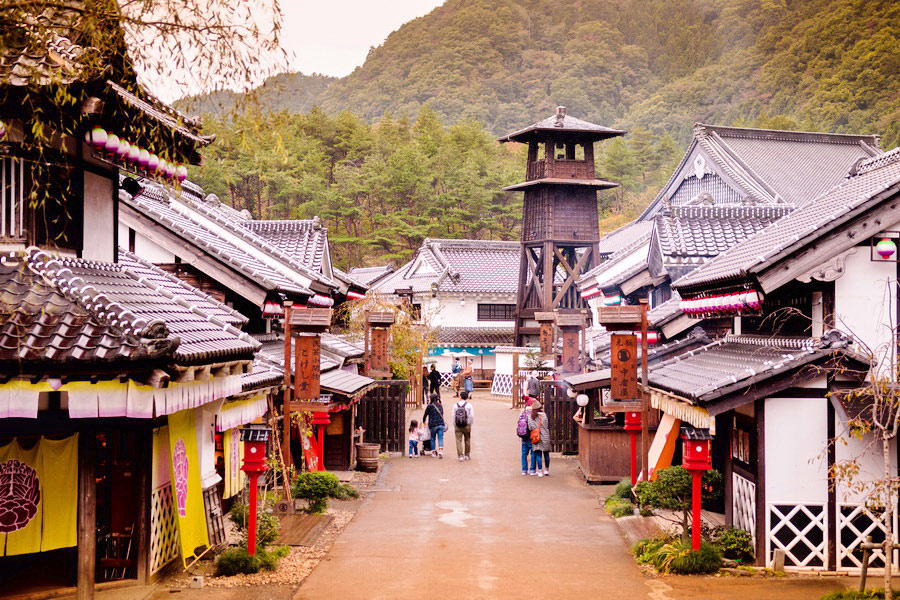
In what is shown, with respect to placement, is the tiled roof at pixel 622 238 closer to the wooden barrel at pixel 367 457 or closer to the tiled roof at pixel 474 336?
the tiled roof at pixel 474 336

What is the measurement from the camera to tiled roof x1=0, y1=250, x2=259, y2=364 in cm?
830

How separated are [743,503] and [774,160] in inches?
1332

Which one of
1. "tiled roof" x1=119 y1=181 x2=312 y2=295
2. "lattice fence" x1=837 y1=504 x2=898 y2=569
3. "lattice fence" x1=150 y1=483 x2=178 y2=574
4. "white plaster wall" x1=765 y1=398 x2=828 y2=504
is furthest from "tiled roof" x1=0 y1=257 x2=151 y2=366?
"lattice fence" x1=837 y1=504 x2=898 y2=569

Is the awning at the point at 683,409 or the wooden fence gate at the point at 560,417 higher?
the awning at the point at 683,409

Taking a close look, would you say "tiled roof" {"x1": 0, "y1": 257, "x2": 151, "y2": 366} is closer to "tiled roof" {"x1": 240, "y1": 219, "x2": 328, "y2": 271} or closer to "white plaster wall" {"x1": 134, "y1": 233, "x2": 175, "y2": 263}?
"white plaster wall" {"x1": 134, "y1": 233, "x2": 175, "y2": 263}

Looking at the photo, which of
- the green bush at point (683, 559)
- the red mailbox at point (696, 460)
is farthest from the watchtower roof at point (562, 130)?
the green bush at point (683, 559)

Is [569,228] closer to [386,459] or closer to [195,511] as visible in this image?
[386,459]

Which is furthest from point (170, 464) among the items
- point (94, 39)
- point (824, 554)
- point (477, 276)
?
point (477, 276)

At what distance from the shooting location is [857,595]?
10117 millimetres

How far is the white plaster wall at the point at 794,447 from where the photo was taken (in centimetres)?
1198

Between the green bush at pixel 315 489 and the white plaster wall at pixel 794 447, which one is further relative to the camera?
the green bush at pixel 315 489

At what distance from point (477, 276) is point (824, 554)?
4439 centimetres

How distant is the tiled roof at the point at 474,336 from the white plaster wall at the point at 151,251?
3477cm

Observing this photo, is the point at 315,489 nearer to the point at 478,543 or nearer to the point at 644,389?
the point at 478,543
